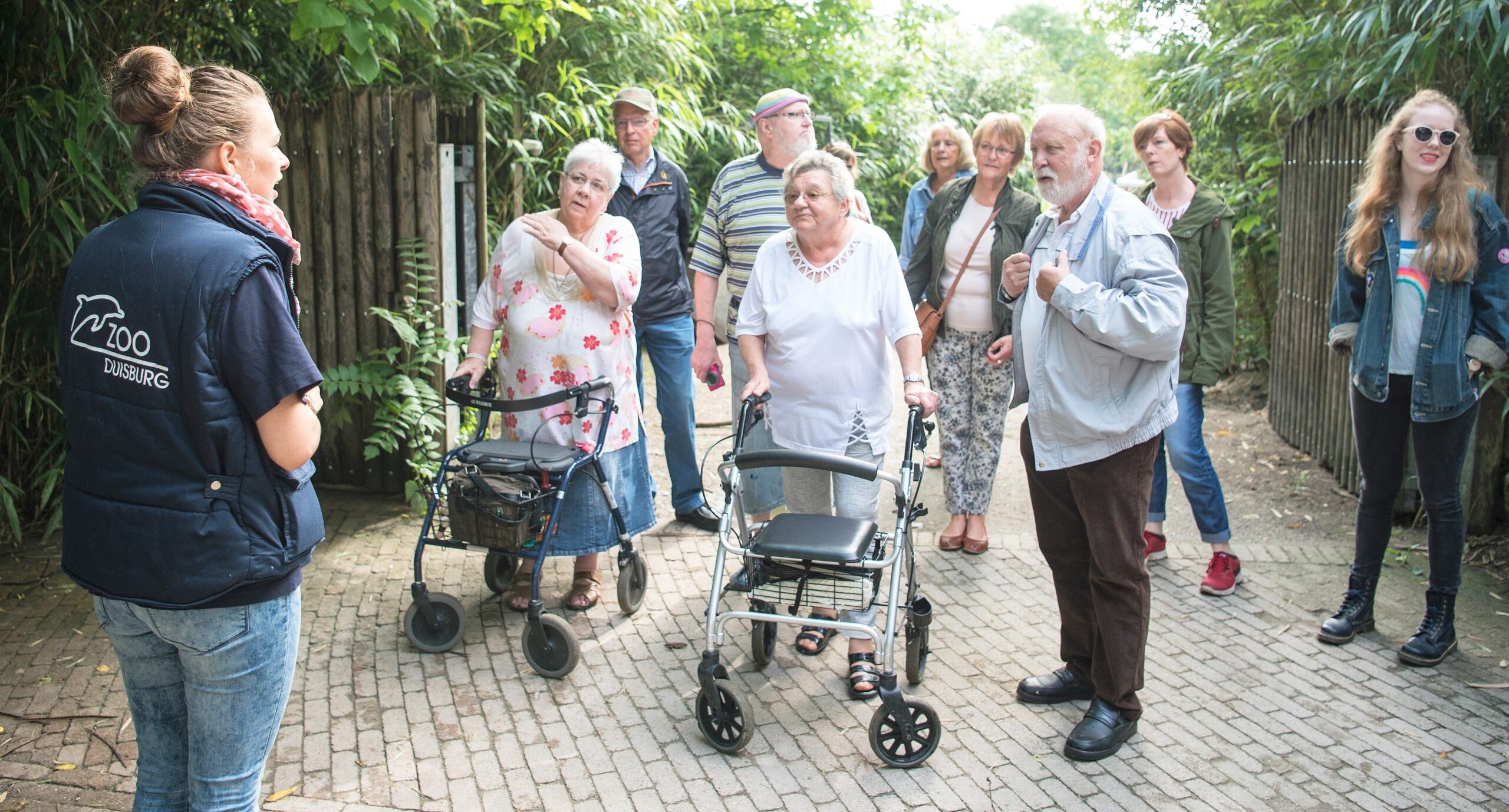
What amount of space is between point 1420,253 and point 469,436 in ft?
15.0

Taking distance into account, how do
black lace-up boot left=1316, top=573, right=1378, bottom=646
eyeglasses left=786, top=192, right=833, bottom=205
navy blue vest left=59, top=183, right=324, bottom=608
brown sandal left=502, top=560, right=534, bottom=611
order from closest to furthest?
1. navy blue vest left=59, top=183, right=324, bottom=608
2. eyeglasses left=786, top=192, right=833, bottom=205
3. black lace-up boot left=1316, top=573, right=1378, bottom=646
4. brown sandal left=502, top=560, right=534, bottom=611

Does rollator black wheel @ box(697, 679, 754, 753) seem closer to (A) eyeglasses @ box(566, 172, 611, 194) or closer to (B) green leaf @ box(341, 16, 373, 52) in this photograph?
(A) eyeglasses @ box(566, 172, 611, 194)

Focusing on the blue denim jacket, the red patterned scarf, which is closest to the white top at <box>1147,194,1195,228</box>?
the blue denim jacket

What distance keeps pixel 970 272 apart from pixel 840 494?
1.67 metres

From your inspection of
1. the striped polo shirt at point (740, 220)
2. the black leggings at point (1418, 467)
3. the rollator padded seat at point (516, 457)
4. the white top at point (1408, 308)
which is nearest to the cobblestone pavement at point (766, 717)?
the black leggings at point (1418, 467)

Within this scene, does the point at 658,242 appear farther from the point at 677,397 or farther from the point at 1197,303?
the point at 1197,303

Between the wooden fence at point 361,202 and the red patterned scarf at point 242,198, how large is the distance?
143 inches

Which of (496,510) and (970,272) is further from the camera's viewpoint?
(970,272)

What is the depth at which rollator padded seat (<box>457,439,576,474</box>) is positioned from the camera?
4227 mm

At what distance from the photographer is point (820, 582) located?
3.75m

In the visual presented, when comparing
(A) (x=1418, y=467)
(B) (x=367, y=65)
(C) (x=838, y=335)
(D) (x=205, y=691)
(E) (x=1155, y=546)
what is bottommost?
(E) (x=1155, y=546)

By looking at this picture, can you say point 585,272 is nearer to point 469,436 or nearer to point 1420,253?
point 469,436

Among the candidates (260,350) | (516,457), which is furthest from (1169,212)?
(260,350)

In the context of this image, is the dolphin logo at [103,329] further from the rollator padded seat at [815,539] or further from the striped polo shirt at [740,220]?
the striped polo shirt at [740,220]
